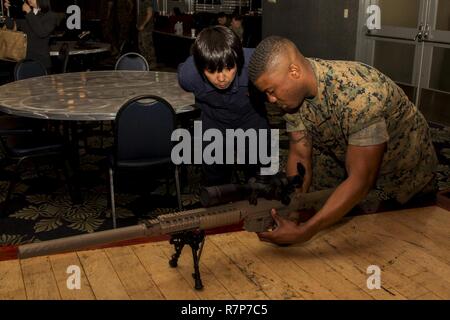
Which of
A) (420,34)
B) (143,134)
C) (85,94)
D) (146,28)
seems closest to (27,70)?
(85,94)

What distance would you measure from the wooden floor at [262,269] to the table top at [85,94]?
1168 mm

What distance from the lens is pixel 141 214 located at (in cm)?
334

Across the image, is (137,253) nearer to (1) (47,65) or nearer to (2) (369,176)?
(2) (369,176)

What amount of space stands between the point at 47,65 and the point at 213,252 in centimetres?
383

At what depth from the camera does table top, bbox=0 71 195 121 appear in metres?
2.97

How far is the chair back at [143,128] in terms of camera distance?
2.77m

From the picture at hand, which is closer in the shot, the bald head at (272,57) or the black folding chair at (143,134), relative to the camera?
the bald head at (272,57)

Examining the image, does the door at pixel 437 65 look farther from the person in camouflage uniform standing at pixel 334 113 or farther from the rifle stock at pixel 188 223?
the rifle stock at pixel 188 223

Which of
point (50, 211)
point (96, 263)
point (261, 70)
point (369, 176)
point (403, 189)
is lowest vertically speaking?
point (50, 211)

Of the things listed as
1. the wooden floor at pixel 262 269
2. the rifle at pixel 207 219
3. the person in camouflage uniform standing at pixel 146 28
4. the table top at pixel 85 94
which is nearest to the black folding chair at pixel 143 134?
the table top at pixel 85 94

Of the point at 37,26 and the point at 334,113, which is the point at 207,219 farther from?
the point at 37,26

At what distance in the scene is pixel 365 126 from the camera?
5.23ft

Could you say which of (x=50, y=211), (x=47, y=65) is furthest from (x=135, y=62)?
(x=50, y=211)

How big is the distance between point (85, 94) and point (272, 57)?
2270 millimetres
